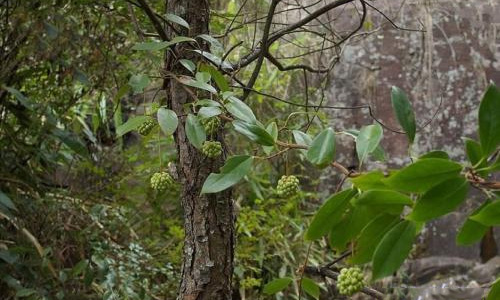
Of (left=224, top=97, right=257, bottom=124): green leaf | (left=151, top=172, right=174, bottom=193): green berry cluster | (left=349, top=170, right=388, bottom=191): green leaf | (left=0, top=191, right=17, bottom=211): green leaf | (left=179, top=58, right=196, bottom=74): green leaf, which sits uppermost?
(left=179, top=58, right=196, bottom=74): green leaf

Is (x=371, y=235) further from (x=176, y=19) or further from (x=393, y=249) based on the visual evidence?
(x=176, y=19)

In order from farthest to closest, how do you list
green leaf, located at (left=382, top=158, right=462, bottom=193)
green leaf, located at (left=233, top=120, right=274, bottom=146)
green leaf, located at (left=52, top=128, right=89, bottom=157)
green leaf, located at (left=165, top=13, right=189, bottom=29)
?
green leaf, located at (left=52, top=128, right=89, bottom=157) → green leaf, located at (left=165, top=13, right=189, bottom=29) → green leaf, located at (left=233, top=120, right=274, bottom=146) → green leaf, located at (left=382, top=158, right=462, bottom=193)

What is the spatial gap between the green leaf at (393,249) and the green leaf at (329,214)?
A: 0.22 ft

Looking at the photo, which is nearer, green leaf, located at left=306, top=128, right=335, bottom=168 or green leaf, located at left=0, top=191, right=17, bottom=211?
green leaf, located at left=306, top=128, right=335, bottom=168

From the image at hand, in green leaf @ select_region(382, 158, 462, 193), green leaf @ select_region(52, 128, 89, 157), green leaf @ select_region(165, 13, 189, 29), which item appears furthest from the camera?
green leaf @ select_region(52, 128, 89, 157)

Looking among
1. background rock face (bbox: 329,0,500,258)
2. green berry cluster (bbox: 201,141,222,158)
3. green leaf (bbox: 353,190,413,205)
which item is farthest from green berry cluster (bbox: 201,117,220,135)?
background rock face (bbox: 329,0,500,258)

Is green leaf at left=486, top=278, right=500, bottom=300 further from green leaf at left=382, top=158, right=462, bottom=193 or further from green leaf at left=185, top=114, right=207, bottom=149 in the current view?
green leaf at left=185, top=114, right=207, bottom=149

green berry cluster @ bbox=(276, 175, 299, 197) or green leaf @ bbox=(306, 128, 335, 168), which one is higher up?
green leaf @ bbox=(306, 128, 335, 168)

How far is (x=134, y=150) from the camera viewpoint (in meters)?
2.28

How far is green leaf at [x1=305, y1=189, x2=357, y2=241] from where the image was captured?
0.60 m

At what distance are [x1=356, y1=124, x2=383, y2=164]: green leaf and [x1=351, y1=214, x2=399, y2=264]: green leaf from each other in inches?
2.9

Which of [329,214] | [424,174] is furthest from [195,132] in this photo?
[424,174]

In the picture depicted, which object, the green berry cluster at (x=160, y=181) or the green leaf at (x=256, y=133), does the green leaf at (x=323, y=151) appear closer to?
the green leaf at (x=256, y=133)

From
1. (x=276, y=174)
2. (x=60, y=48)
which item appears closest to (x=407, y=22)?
(x=276, y=174)
